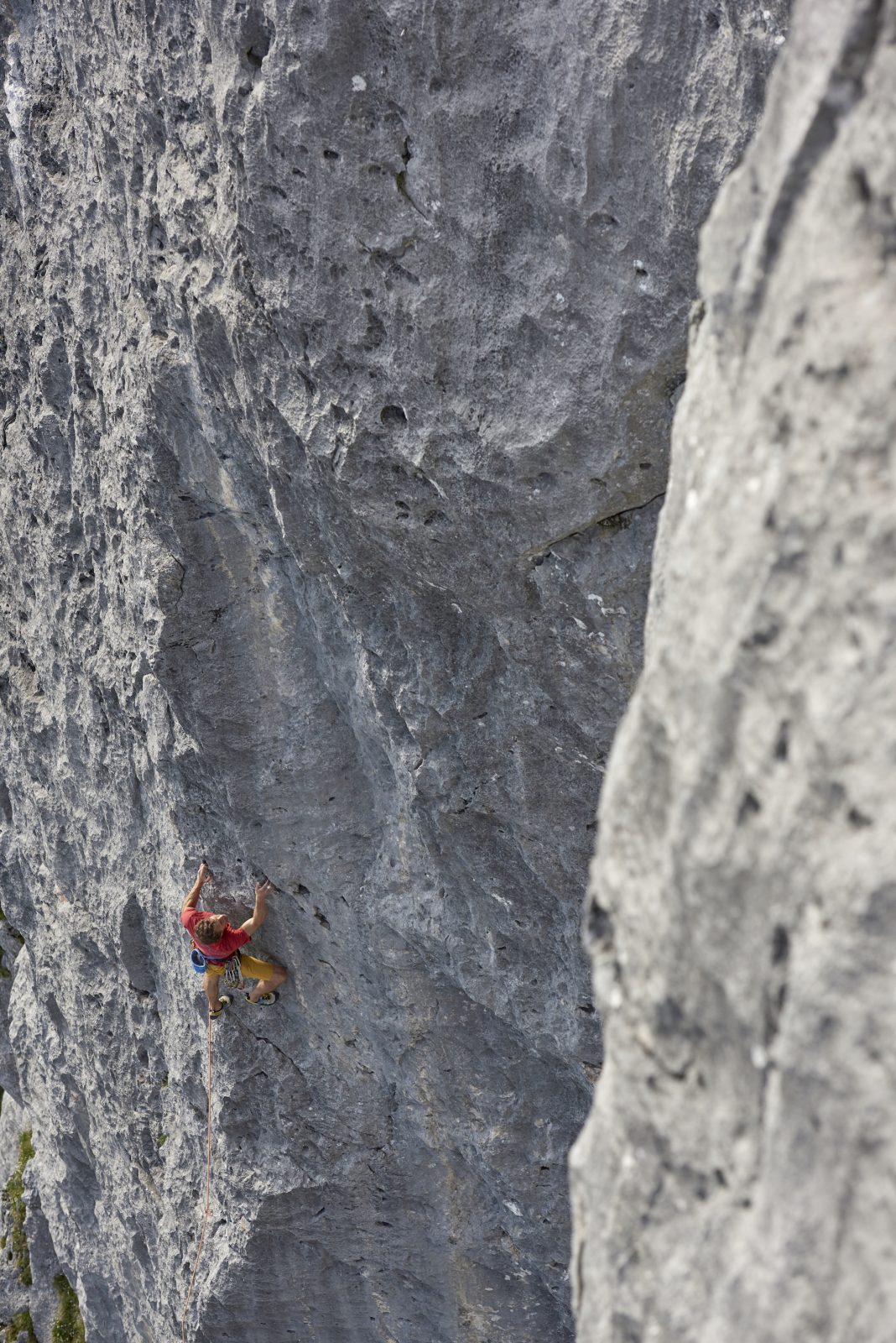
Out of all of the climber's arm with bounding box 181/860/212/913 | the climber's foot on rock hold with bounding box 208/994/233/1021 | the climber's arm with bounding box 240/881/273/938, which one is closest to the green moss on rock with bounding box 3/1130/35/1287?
the climber's foot on rock hold with bounding box 208/994/233/1021

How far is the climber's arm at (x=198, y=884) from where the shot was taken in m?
5.92

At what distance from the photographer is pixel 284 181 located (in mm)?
3941

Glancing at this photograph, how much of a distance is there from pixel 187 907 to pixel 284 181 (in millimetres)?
3864

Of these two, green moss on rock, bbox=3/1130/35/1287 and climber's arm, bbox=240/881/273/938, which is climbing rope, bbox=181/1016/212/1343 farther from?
green moss on rock, bbox=3/1130/35/1287

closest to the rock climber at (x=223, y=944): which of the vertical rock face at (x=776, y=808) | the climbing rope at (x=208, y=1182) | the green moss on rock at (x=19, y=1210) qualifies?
the climbing rope at (x=208, y=1182)

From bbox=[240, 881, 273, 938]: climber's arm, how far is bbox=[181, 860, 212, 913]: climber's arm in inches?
12.1

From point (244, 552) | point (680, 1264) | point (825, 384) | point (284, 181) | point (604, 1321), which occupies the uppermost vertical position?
point (284, 181)

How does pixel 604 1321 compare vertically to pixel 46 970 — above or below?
below

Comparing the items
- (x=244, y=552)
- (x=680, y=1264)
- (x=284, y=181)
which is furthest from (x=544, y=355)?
(x=680, y=1264)

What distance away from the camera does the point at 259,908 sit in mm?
5914

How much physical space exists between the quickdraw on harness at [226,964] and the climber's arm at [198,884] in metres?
0.23

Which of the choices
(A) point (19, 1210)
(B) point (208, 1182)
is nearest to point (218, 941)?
(B) point (208, 1182)

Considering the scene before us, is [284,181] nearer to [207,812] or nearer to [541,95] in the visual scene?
[541,95]

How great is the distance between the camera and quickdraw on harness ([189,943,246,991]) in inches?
234
